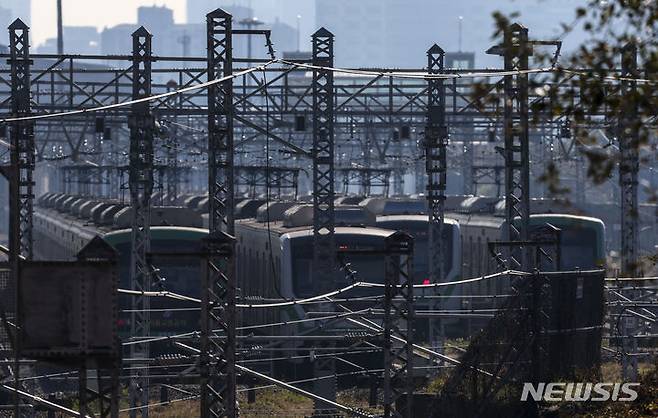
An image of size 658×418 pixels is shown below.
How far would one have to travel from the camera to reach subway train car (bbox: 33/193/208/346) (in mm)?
27172

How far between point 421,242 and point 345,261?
5021 mm

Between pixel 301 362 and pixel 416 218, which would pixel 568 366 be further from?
pixel 416 218

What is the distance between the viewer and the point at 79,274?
1216cm

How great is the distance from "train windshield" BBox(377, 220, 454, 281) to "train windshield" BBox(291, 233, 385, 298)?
270 centimetres

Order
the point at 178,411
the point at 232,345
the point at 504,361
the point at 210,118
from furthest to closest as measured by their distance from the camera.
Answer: the point at 178,411, the point at 210,118, the point at 504,361, the point at 232,345

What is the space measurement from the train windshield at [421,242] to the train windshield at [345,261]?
2.70 meters

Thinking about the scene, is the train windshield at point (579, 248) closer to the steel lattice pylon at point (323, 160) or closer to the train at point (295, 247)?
the train at point (295, 247)

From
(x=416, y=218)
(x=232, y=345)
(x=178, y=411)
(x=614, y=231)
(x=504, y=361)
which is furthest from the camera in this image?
(x=614, y=231)

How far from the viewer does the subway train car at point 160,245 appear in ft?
89.1

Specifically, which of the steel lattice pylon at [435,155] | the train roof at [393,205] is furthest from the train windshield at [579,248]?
the train roof at [393,205]

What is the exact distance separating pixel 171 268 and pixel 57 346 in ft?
50.3

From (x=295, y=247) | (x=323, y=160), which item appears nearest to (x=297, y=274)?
(x=295, y=247)

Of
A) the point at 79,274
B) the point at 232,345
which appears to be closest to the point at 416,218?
the point at 232,345

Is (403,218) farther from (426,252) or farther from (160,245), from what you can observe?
(160,245)
